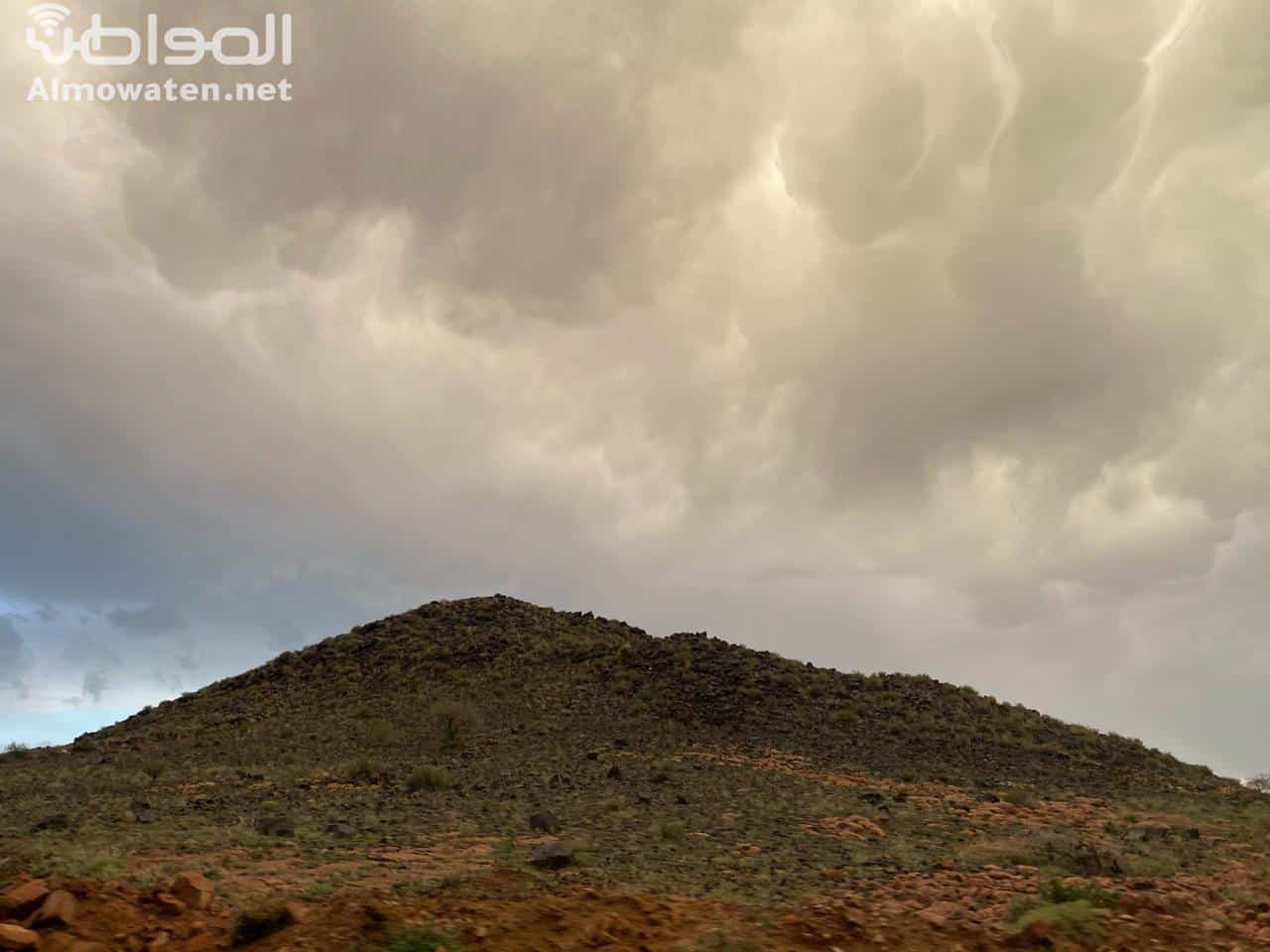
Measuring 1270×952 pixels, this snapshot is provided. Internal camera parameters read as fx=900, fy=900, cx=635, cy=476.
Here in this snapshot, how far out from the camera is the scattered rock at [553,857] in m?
12.9

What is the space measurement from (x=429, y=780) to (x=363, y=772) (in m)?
2.46

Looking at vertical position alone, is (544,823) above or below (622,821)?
above

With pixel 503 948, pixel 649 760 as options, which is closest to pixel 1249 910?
pixel 503 948

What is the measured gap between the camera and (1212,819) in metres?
21.9

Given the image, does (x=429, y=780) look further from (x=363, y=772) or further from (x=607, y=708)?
(x=607, y=708)

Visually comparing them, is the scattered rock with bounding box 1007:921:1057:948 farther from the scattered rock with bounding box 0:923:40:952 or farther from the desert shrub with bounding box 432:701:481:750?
the desert shrub with bounding box 432:701:481:750

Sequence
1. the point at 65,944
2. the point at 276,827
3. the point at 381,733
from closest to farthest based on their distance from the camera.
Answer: the point at 65,944, the point at 276,827, the point at 381,733

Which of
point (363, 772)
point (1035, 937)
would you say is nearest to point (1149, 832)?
point (1035, 937)

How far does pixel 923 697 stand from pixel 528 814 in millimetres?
26167

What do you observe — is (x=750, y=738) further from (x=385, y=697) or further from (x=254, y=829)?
(x=254, y=829)

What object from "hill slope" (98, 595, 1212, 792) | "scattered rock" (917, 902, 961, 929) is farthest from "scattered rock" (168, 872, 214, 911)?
"hill slope" (98, 595, 1212, 792)

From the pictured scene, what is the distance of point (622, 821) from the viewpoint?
17.5 metres

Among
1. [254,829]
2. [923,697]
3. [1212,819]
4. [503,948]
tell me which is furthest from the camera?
[923,697]

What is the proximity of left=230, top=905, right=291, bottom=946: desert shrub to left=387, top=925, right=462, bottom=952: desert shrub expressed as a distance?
1.38 m
